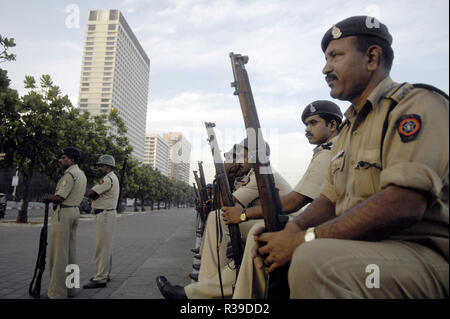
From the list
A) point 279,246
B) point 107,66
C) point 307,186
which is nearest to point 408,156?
point 279,246

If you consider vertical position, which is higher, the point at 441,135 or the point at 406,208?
the point at 441,135

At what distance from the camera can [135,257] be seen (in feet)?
25.1

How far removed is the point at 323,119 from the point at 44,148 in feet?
49.1

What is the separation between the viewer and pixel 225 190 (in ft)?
10.2

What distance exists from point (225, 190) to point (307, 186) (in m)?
0.88

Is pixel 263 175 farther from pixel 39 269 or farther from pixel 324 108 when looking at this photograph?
pixel 39 269

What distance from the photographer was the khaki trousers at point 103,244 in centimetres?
482

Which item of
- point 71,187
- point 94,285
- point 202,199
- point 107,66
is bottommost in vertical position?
point 94,285

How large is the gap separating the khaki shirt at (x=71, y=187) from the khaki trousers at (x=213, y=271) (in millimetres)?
2311
